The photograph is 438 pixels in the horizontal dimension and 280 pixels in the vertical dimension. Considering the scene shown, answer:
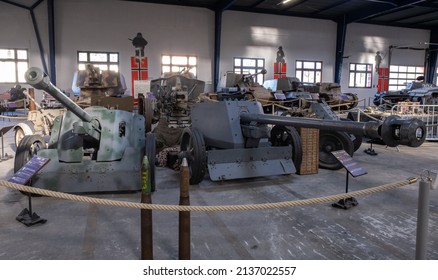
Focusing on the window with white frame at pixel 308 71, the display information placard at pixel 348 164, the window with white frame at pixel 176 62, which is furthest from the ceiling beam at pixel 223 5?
the display information placard at pixel 348 164

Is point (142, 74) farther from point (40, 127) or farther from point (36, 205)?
point (36, 205)

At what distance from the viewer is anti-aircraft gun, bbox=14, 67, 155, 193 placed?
15.0 ft

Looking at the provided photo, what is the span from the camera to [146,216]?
2771mm

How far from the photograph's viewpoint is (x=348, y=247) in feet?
10.7

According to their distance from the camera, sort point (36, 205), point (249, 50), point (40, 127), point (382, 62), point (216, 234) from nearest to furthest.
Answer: point (216, 234) → point (36, 205) → point (40, 127) → point (249, 50) → point (382, 62)

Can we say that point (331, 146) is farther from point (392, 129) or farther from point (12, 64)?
point (12, 64)

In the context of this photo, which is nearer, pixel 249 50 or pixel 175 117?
pixel 175 117

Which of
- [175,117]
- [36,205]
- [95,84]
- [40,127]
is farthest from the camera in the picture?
[95,84]

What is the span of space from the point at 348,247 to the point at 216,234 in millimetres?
1213

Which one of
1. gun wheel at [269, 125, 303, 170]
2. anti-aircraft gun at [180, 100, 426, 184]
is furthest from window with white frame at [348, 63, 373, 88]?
anti-aircraft gun at [180, 100, 426, 184]

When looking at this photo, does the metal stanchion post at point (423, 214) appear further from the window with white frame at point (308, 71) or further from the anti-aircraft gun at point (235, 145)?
the window with white frame at point (308, 71)

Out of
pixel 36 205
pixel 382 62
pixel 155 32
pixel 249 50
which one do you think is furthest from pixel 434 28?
pixel 36 205

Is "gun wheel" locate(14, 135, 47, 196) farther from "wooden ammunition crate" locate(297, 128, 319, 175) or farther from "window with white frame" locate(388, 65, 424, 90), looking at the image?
"window with white frame" locate(388, 65, 424, 90)

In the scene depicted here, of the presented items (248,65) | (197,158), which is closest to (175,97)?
(197,158)
